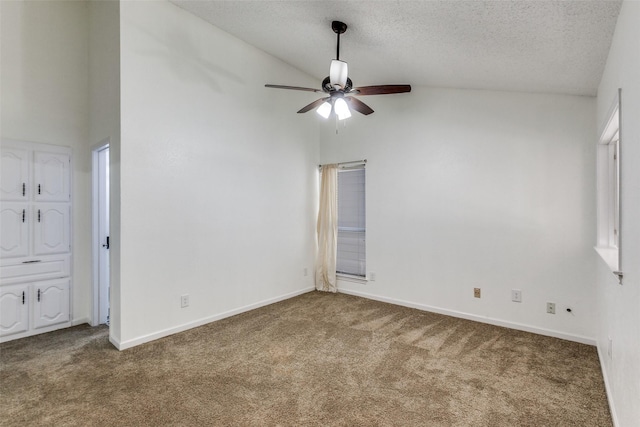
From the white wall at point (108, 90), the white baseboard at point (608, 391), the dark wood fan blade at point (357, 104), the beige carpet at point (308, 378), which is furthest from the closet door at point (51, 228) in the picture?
the white baseboard at point (608, 391)

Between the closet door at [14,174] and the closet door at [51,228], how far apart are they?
0.60 ft

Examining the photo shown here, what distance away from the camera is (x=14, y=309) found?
10.2ft

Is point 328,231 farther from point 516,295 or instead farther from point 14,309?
point 14,309

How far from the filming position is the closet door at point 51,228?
3.23 m

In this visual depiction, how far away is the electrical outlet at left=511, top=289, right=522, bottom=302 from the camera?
3316 millimetres

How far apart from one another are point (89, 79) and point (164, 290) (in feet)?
8.07

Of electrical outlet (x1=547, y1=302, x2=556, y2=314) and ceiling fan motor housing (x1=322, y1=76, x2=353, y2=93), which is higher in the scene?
ceiling fan motor housing (x1=322, y1=76, x2=353, y2=93)

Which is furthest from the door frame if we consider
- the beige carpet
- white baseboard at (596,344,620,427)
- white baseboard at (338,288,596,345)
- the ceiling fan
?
white baseboard at (596,344,620,427)

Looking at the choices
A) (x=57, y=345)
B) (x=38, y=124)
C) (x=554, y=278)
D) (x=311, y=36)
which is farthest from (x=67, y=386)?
(x=554, y=278)

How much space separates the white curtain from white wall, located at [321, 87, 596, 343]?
16.8 inches

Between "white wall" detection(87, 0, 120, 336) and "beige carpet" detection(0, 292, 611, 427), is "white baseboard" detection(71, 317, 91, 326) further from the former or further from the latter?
"white wall" detection(87, 0, 120, 336)

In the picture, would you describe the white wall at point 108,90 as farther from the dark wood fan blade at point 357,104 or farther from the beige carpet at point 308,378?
the dark wood fan blade at point 357,104

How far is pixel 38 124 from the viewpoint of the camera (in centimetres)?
321

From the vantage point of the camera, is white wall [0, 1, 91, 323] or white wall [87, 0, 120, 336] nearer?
white wall [87, 0, 120, 336]
